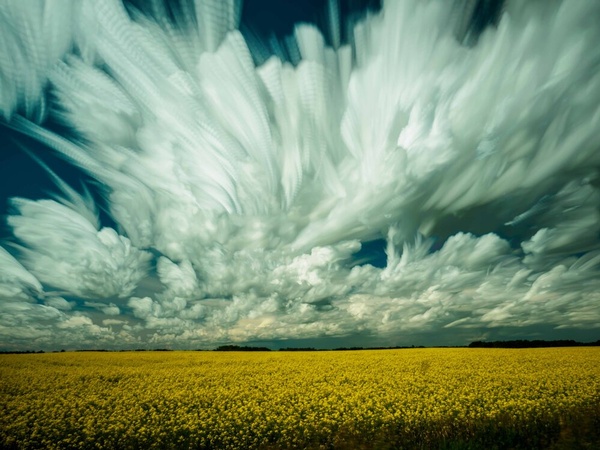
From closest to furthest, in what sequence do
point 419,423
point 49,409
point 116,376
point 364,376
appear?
point 419,423 < point 49,409 < point 364,376 < point 116,376

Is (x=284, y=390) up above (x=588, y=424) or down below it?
above

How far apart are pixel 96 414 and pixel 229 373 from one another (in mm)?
11263

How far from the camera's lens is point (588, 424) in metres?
10.5

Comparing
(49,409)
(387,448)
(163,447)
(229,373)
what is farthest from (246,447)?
(229,373)

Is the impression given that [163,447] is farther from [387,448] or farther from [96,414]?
[387,448]

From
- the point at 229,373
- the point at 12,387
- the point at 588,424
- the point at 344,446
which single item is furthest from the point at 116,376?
the point at 588,424

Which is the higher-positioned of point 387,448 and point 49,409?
point 49,409

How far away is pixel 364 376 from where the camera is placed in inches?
725

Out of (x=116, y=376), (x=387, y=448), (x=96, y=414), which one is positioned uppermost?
(x=116, y=376)

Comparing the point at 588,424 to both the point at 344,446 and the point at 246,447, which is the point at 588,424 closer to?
the point at 344,446

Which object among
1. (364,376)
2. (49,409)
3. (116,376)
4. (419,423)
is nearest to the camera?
(419,423)

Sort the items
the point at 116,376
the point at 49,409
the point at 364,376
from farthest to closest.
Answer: the point at 116,376
the point at 364,376
the point at 49,409

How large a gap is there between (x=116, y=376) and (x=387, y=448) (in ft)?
62.1

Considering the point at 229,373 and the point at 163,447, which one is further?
the point at 229,373
